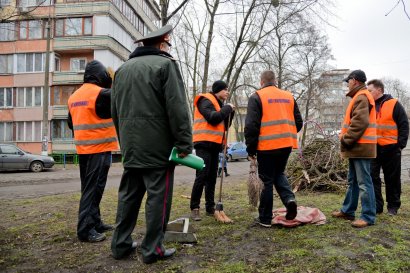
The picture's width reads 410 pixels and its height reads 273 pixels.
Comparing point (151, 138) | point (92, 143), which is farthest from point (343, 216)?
point (92, 143)

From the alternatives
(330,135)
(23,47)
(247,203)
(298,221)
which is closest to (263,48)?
(330,135)

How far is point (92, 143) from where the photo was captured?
14.6 ft

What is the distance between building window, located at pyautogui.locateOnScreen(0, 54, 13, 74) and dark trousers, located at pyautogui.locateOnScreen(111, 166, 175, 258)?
32901 millimetres

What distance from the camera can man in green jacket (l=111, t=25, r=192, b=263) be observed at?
3521 mm

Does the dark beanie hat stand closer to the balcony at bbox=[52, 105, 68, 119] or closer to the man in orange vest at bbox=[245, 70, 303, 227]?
the man in orange vest at bbox=[245, 70, 303, 227]

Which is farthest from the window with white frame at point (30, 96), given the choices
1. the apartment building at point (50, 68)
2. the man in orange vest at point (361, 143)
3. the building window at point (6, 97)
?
the man in orange vest at point (361, 143)

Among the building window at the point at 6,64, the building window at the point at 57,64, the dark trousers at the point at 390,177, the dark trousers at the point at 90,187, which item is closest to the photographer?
the dark trousers at the point at 90,187

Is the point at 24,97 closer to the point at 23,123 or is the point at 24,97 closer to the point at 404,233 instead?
the point at 23,123

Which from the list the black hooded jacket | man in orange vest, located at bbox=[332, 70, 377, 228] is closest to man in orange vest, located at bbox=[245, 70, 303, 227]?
man in orange vest, located at bbox=[332, 70, 377, 228]

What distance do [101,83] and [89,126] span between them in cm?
63

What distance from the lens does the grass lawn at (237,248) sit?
134 inches

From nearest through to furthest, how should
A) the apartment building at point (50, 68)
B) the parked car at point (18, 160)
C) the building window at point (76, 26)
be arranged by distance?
the parked car at point (18, 160) → the building window at point (76, 26) → the apartment building at point (50, 68)

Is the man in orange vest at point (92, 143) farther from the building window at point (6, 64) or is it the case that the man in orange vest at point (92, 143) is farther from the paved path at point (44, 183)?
the building window at point (6, 64)

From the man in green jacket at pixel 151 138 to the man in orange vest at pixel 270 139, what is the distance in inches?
59.9
